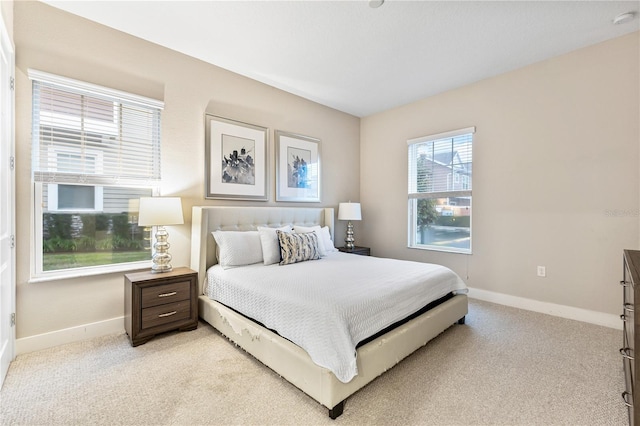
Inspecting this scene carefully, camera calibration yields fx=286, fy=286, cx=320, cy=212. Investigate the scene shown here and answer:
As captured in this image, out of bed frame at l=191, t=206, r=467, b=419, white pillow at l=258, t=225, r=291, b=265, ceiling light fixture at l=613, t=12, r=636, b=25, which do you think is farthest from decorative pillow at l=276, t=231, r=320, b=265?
ceiling light fixture at l=613, t=12, r=636, b=25

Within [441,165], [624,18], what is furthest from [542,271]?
[624,18]

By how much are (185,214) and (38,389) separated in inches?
68.6

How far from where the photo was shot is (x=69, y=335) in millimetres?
2486

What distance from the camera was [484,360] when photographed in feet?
7.30

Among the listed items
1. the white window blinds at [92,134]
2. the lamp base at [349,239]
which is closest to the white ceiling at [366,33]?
the white window blinds at [92,134]

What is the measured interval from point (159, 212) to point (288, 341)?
1685mm

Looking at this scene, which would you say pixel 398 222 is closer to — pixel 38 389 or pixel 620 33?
pixel 620 33

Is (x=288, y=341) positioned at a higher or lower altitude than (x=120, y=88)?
lower

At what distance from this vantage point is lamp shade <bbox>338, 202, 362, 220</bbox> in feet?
14.8

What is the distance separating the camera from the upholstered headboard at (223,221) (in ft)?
9.75

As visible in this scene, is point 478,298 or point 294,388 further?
point 478,298

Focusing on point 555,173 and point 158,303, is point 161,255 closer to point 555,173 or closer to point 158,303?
point 158,303

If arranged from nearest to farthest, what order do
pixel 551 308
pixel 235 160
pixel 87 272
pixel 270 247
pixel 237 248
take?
1. pixel 87 272
2. pixel 237 248
3. pixel 270 247
4. pixel 551 308
5. pixel 235 160

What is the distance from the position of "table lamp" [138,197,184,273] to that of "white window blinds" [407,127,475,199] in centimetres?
329
